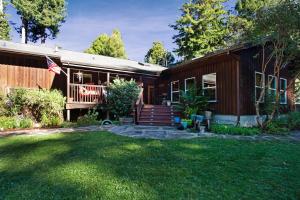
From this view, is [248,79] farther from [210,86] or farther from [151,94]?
[151,94]

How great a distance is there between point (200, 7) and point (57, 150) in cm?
2434

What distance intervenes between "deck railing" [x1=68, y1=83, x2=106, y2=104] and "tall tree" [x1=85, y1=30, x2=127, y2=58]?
2008 cm

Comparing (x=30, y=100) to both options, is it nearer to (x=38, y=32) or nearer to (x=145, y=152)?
(x=145, y=152)

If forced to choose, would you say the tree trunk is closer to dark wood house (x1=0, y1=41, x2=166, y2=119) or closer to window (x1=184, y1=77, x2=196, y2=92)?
dark wood house (x1=0, y1=41, x2=166, y2=119)

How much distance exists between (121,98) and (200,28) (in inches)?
666

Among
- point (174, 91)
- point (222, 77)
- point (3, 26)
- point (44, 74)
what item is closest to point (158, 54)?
point (3, 26)

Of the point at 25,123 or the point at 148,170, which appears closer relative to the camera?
the point at 148,170

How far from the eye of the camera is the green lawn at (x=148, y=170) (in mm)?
3182

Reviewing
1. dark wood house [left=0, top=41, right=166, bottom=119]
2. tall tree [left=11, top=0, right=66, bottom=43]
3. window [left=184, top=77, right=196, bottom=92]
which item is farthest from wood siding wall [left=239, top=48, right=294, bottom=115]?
tall tree [left=11, top=0, right=66, bottom=43]

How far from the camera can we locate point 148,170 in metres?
4.04

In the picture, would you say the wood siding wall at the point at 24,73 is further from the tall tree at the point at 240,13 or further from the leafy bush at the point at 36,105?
the tall tree at the point at 240,13

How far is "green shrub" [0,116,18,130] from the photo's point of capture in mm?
9062

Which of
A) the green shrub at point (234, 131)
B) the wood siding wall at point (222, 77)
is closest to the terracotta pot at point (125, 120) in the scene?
the green shrub at point (234, 131)

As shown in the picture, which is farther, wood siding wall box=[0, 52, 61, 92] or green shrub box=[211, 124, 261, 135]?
wood siding wall box=[0, 52, 61, 92]
